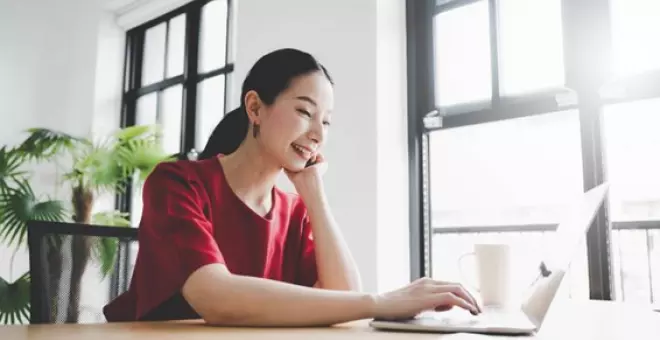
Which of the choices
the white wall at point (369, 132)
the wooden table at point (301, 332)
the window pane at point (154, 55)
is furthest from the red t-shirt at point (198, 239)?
the window pane at point (154, 55)

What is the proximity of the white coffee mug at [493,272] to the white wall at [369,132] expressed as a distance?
1348mm

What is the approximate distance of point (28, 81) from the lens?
420cm

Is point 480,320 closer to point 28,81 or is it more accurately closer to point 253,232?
point 253,232

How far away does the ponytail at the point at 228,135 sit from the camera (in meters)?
1.46

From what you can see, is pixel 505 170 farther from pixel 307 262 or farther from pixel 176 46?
pixel 176 46

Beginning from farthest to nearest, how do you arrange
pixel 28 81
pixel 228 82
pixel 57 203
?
1. pixel 28 81
2. pixel 228 82
3. pixel 57 203

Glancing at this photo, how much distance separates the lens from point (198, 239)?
1.03m

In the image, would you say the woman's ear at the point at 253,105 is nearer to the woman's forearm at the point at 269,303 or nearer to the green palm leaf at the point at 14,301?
the woman's forearm at the point at 269,303

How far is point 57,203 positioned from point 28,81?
1.28 meters

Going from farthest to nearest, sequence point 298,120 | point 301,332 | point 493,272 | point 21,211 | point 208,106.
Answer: point 208,106
point 21,211
point 298,120
point 493,272
point 301,332

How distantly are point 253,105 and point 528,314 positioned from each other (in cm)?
74

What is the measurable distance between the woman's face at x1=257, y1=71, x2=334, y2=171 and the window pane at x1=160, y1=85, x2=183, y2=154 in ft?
9.28

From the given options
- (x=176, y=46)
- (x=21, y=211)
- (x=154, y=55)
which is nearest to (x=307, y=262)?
(x=21, y=211)

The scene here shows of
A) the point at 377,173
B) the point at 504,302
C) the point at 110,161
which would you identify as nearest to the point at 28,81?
the point at 110,161
